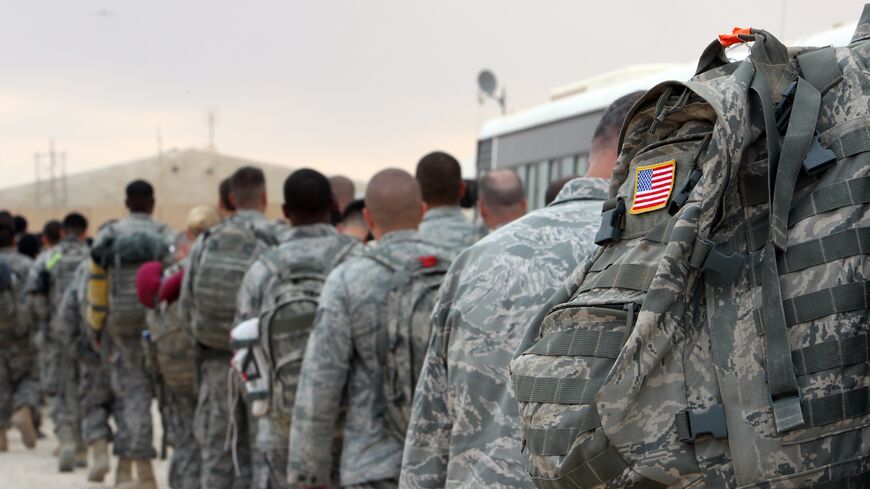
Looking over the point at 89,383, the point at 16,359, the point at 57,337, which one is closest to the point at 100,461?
the point at 89,383

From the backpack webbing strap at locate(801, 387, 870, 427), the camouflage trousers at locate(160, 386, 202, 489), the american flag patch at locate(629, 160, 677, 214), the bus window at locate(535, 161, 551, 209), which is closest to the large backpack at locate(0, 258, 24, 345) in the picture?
the camouflage trousers at locate(160, 386, 202, 489)

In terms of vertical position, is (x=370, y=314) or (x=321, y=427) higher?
(x=370, y=314)

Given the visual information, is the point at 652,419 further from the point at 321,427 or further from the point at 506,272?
the point at 321,427

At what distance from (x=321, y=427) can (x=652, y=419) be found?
2879mm

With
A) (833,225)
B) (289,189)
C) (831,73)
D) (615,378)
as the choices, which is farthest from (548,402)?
(289,189)

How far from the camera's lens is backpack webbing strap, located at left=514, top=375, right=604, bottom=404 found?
2.08 metres

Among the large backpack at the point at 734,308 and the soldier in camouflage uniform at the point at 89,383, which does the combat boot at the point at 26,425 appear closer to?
the soldier in camouflage uniform at the point at 89,383

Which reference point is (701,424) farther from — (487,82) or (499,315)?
(487,82)

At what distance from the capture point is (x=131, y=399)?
986cm

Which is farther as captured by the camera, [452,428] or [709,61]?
[452,428]

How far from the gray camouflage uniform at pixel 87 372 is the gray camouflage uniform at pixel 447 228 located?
5.61 m

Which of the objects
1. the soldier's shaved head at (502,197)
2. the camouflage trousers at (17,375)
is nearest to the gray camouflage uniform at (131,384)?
the camouflage trousers at (17,375)

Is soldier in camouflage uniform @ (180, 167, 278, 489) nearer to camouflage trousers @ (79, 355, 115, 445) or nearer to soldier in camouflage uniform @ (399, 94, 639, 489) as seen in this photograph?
camouflage trousers @ (79, 355, 115, 445)

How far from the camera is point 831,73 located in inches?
81.9
